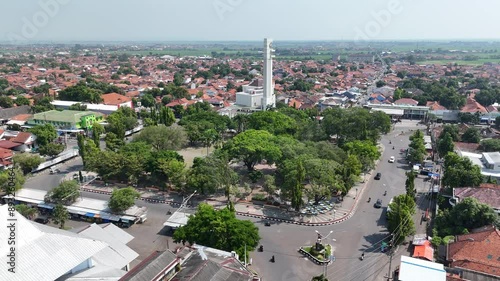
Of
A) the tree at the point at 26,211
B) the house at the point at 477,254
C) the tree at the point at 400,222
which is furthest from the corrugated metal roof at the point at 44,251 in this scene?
the house at the point at 477,254

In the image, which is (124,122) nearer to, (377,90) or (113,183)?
(113,183)

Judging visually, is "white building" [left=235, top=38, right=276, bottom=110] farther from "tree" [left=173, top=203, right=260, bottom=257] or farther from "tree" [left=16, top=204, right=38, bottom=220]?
"tree" [left=173, top=203, right=260, bottom=257]

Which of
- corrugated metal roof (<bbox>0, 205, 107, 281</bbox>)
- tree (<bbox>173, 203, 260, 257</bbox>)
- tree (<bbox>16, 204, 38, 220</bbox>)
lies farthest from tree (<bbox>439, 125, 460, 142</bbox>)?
tree (<bbox>16, 204, 38, 220</bbox>)

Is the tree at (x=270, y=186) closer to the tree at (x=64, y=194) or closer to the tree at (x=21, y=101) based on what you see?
the tree at (x=64, y=194)

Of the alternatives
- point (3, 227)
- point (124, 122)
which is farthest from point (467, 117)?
point (3, 227)

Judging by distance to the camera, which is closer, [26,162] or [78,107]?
[26,162]

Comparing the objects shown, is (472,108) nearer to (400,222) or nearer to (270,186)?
(400,222)

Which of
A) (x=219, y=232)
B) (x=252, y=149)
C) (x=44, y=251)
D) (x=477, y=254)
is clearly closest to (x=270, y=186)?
(x=252, y=149)

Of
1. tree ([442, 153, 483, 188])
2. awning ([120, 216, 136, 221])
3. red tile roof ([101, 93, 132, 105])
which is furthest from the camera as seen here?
red tile roof ([101, 93, 132, 105])
